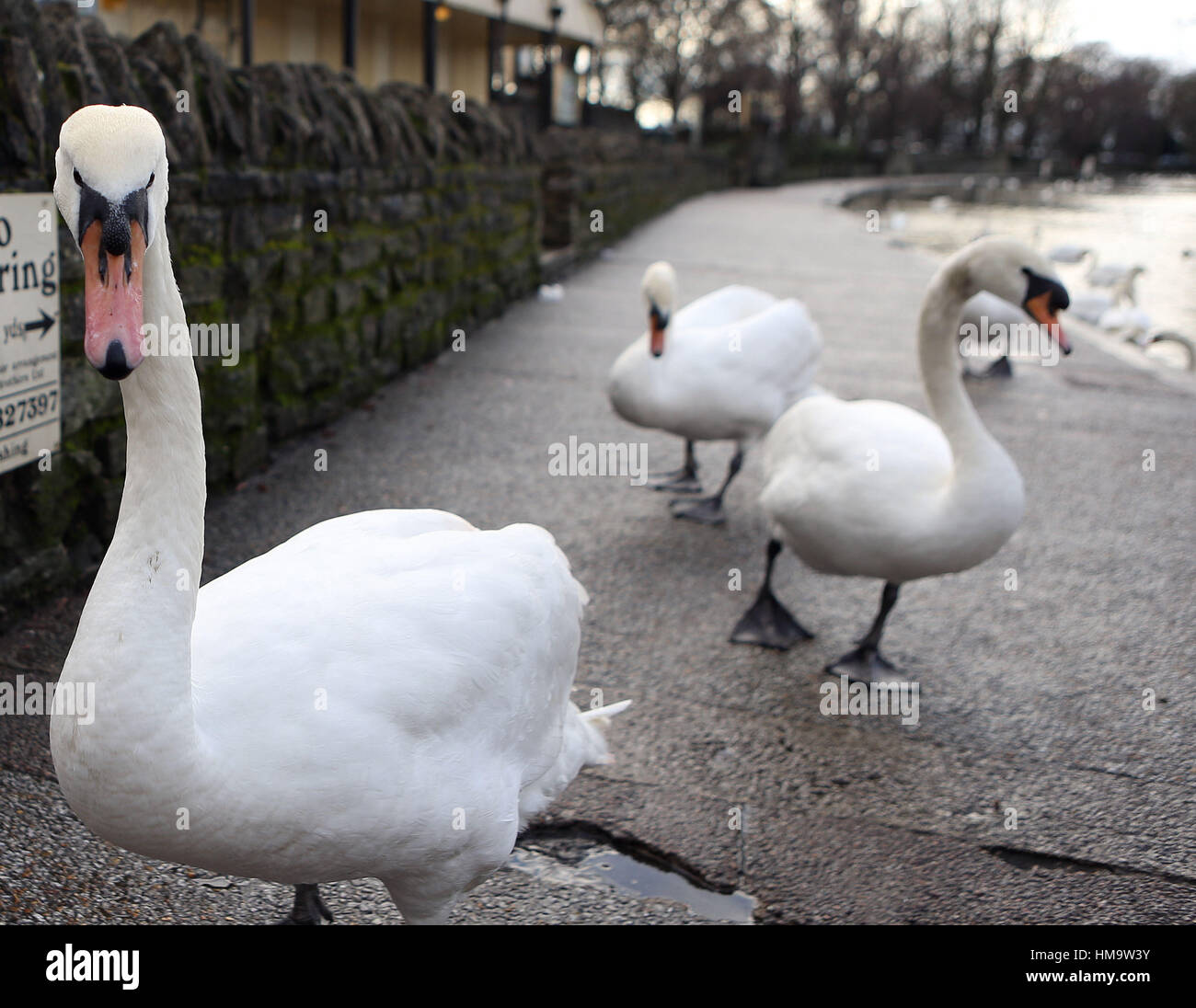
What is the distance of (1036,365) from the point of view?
384 inches

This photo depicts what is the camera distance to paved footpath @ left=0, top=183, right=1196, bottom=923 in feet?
8.81

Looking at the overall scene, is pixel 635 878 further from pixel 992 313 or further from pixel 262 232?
pixel 992 313

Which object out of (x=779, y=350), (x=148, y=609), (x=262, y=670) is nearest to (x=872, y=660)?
(x=779, y=350)

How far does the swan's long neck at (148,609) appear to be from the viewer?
5.56 ft

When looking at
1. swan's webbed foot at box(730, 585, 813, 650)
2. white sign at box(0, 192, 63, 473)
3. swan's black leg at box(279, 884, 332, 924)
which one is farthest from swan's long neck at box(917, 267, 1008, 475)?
white sign at box(0, 192, 63, 473)

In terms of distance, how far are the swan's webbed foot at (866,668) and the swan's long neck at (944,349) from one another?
33.3 inches

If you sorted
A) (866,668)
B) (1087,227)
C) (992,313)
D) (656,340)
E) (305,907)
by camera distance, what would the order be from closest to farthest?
(305,907), (866,668), (656,340), (992,313), (1087,227)

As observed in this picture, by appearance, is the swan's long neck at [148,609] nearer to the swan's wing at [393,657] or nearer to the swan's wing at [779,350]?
the swan's wing at [393,657]

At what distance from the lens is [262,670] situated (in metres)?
1.91

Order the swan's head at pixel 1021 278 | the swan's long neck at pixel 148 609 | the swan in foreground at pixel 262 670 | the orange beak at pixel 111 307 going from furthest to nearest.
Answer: the swan's head at pixel 1021 278, the swan's long neck at pixel 148 609, the swan in foreground at pixel 262 670, the orange beak at pixel 111 307

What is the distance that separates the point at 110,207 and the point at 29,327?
7.39 feet

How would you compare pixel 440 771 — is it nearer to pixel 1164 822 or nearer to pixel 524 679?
pixel 524 679

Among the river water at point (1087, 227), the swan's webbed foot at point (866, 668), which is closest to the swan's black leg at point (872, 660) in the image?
the swan's webbed foot at point (866, 668)

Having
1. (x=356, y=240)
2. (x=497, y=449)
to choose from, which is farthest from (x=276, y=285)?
(x=497, y=449)
